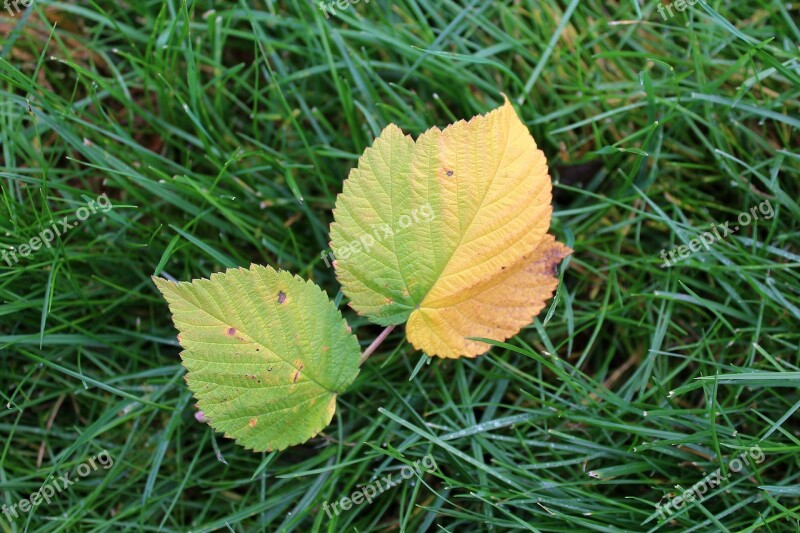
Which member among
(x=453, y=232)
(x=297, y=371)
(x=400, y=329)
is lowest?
(x=400, y=329)

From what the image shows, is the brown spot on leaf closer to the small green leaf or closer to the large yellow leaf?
the small green leaf

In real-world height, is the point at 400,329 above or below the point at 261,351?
below

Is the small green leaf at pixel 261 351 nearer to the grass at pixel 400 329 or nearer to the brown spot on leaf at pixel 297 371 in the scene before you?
the brown spot on leaf at pixel 297 371

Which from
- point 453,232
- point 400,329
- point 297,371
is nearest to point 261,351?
point 297,371

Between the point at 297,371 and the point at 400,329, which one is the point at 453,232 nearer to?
the point at 400,329

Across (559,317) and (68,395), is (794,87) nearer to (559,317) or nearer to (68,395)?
(559,317)

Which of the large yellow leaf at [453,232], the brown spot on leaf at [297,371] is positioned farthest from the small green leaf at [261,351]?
the large yellow leaf at [453,232]
